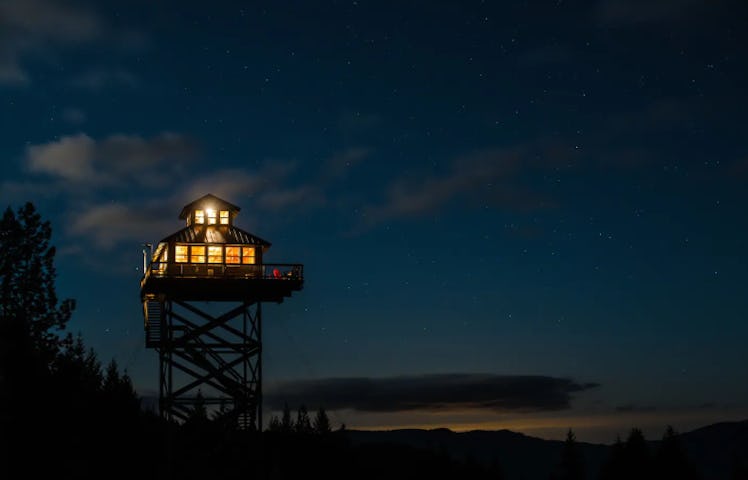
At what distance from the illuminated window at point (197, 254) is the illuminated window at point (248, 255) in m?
2.09

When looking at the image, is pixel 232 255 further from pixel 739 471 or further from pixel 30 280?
pixel 739 471

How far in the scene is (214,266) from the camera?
58.6 m

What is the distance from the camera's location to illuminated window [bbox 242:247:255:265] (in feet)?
195

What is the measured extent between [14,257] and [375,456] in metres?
126

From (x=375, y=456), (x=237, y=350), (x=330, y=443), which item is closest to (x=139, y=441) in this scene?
(x=237, y=350)

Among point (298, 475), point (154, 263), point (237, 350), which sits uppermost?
point (154, 263)

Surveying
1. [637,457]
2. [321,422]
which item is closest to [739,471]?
[637,457]

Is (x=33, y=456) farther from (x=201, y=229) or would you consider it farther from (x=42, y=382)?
(x=201, y=229)

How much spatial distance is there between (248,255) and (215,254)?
5.55 feet

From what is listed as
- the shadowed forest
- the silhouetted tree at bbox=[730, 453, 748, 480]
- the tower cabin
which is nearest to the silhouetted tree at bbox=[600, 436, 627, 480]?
the silhouetted tree at bbox=[730, 453, 748, 480]

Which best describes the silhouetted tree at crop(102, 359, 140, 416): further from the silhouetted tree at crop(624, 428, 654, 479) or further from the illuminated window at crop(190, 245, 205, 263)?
the silhouetted tree at crop(624, 428, 654, 479)

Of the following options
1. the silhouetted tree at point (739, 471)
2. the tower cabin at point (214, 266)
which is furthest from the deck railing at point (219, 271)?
the silhouetted tree at point (739, 471)

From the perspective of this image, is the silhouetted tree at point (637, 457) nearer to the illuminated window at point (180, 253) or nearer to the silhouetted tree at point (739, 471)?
the silhouetted tree at point (739, 471)

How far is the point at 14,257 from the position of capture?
216ft
